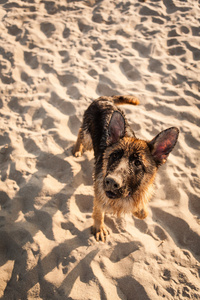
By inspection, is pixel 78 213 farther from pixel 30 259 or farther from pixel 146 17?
pixel 146 17

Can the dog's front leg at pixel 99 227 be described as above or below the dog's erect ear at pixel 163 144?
below

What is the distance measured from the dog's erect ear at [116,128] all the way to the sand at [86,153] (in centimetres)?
119

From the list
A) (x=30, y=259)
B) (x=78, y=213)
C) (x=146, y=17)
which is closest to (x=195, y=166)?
(x=78, y=213)

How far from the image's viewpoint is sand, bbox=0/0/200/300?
2330mm

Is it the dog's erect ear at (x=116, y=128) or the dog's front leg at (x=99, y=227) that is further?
the dog's front leg at (x=99, y=227)

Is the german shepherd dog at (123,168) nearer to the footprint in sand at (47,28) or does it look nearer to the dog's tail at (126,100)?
the dog's tail at (126,100)

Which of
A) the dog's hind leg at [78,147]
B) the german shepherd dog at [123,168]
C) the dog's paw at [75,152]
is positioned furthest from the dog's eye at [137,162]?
the dog's paw at [75,152]

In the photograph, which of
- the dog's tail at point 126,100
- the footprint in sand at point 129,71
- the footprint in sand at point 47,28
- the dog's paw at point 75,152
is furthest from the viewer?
the footprint in sand at point 47,28

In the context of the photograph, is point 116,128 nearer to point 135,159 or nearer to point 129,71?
point 135,159

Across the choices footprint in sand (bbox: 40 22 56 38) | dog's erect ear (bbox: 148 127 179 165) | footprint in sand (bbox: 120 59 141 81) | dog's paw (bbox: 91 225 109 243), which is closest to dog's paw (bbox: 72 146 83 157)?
dog's paw (bbox: 91 225 109 243)

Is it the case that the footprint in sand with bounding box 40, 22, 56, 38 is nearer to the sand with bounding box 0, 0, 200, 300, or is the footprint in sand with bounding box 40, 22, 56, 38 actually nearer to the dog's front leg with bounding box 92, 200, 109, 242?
the sand with bounding box 0, 0, 200, 300

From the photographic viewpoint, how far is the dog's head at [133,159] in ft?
6.26

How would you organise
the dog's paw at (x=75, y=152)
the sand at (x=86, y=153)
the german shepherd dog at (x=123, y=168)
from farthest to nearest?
the dog's paw at (x=75, y=152) < the sand at (x=86, y=153) < the german shepherd dog at (x=123, y=168)

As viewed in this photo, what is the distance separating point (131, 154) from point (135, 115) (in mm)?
2231
